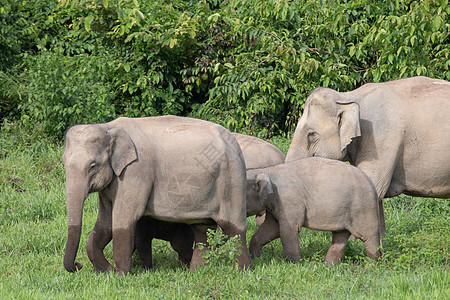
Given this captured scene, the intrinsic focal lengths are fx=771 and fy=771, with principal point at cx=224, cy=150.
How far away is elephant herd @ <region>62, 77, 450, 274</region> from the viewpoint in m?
6.09

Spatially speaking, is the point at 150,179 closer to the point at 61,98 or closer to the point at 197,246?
the point at 197,246

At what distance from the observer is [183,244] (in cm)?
695

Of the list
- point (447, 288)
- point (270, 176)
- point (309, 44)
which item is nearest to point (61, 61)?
point (309, 44)

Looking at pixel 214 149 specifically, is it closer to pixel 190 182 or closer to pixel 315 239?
pixel 190 182

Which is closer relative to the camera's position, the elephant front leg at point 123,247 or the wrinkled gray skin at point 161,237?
the elephant front leg at point 123,247

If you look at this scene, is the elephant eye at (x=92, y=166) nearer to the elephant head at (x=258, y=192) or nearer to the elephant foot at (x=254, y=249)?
the elephant head at (x=258, y=192)

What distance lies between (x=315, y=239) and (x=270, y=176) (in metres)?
1.19

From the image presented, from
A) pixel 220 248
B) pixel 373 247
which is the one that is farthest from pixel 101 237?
pixel 373 247

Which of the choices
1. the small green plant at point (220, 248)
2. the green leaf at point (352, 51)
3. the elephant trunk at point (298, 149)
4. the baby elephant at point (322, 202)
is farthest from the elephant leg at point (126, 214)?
the green leaf at point (352, 51)

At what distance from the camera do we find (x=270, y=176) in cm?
710

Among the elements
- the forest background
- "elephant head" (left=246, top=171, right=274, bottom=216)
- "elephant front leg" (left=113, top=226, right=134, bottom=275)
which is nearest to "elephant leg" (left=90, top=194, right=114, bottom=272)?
"elephant front leg" (left=113, top=226, right=134, bottom=275)

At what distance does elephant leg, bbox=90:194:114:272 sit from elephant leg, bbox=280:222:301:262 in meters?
1.56

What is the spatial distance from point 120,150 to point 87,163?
0.29 meters

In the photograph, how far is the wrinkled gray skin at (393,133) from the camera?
6.97m
